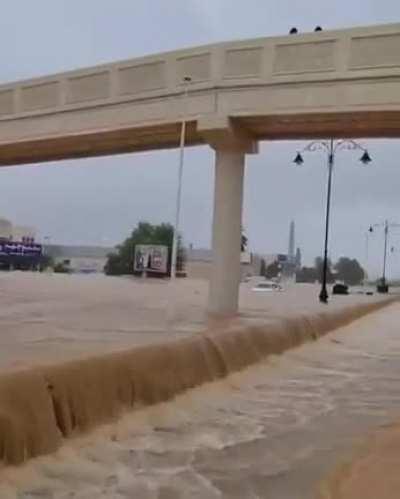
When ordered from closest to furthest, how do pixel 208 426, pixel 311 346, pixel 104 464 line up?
pixel 104 464 → pixel 208 426 → pixel 311 346

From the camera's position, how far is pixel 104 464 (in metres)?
7.60

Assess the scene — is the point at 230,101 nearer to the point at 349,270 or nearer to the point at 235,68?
the point at 235,68

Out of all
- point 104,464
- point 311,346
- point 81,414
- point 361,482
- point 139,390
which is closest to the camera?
point 361,482

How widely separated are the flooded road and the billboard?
231 ft

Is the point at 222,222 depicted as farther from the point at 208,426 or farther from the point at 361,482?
the point at 361,482

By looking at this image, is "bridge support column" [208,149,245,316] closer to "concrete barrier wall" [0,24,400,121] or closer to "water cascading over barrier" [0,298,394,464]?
"concrete barrier wall" [0,24,400,121]

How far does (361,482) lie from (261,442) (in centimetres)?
211

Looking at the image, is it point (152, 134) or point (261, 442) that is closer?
point (261, 442)

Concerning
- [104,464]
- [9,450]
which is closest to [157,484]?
[104,464]

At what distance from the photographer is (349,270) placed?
163m

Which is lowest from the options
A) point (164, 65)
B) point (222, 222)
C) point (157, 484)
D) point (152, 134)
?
point (157, 484)

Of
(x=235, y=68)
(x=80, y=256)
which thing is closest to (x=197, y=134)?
(x=235, y=68)

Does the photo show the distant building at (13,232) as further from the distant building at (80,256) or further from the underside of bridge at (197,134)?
the underside of bridge at (197,134)

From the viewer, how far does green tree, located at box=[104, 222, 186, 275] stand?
11069cm
